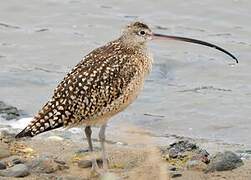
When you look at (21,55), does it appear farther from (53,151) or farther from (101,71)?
(101,71)

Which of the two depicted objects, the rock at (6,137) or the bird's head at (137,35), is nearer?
the bird's head at (137,35)

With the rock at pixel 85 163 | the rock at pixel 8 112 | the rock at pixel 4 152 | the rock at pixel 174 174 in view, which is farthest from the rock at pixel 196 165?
the rock at pixel 8 112

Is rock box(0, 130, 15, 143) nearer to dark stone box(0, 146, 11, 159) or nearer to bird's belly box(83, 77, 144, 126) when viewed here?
dark stone box(0, 146, 11, 159)

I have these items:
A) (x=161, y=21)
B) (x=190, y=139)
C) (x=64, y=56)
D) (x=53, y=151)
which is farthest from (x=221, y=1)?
(x=53, y=151)

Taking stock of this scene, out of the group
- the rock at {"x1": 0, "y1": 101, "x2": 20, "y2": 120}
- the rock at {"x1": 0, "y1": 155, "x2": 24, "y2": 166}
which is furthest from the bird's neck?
the rock at {"x1": 0, "y1": 101, "x2": 20, "y2": 120}

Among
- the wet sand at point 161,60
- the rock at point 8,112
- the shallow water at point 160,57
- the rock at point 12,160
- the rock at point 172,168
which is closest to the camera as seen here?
the rock at point 172,168

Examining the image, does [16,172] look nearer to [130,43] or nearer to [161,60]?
[130,43]

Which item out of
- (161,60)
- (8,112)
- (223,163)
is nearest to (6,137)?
(8,112)

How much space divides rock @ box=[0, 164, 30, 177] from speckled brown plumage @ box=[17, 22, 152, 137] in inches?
11.0

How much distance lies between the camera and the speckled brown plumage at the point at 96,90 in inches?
302

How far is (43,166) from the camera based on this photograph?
7805 mm

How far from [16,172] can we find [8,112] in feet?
9.80

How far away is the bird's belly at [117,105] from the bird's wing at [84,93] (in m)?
0.04

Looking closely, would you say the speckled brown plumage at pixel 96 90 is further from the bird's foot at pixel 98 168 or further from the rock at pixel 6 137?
the rock at pixel 6 137
